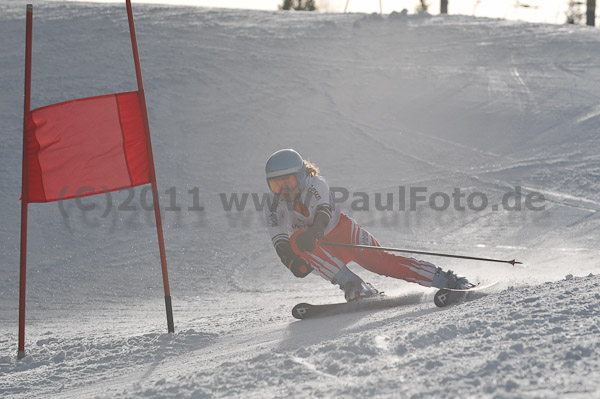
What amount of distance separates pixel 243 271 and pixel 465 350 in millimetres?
5439

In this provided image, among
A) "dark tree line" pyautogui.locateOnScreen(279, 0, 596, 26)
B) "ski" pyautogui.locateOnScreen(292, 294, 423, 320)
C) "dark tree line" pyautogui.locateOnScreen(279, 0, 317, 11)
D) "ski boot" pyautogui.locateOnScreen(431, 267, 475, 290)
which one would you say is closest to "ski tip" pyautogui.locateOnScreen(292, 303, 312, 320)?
"ski" pyautogui.locateOnScreen(292, 294, 423, 320)

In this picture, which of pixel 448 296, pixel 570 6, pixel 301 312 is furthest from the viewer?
pixel 570 6

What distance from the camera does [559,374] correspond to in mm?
2654

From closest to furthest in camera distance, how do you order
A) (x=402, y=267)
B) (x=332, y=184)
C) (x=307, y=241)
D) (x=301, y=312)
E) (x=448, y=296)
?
(x=448, y=296), (x=307, y=241), (x=301, y=312), (x=402, y=267), (x=332, y=184)

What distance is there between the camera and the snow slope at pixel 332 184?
3.20 meters

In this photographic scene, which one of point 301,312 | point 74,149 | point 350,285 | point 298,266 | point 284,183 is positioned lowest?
point 301,312

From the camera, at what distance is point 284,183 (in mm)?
5176

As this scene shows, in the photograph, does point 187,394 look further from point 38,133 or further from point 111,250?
point 111,250

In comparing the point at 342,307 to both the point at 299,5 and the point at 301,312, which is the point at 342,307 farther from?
the point at 299,5

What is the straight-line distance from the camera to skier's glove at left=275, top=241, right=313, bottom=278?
5.05 meters

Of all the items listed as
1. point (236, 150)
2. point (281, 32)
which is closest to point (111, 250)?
point (236, 150)

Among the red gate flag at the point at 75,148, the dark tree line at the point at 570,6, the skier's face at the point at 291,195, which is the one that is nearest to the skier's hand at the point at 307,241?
the skier's face at the point at 291,195

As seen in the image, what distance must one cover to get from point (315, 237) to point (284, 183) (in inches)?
17.6

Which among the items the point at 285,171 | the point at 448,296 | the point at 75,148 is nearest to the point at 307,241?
the point at 285,171
